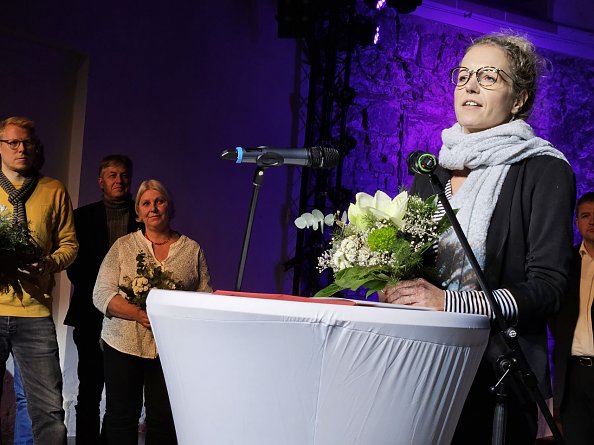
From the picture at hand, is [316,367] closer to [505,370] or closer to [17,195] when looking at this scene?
[505,370]

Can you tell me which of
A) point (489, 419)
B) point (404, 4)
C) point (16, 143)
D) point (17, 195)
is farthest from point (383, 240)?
point (404, 4)

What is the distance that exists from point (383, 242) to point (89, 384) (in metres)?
3.74

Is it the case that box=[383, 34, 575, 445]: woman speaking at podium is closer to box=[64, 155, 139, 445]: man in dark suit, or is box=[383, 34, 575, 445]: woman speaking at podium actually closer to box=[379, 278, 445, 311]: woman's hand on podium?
box=[379, 278, 445, 311]: woman's hand on podium

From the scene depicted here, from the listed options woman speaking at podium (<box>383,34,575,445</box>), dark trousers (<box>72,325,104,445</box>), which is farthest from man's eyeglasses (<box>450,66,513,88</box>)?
dark trousers (<box>72,325,104,445</box>)

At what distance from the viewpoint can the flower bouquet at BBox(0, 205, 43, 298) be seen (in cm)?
379

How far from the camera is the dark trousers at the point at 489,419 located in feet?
5.92

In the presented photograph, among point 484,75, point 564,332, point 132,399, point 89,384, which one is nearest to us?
point 484,75

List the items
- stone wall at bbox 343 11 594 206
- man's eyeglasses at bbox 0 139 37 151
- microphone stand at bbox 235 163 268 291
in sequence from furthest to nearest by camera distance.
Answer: stone wall at bbox 343 11 594 206 → man's eyeglasses at bbox 0 139 37 151 → microphone stand at bbox 235 163 268 291

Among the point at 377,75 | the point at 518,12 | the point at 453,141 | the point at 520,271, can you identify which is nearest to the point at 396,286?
the point at 520,271

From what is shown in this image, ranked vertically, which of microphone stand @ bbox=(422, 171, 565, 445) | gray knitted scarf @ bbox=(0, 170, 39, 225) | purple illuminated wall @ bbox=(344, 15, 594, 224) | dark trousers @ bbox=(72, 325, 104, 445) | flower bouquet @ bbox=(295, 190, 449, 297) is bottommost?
dark trousers @ bbox=(72, 325, 104, 445)

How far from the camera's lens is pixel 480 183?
1.93 m

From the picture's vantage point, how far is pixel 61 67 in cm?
587

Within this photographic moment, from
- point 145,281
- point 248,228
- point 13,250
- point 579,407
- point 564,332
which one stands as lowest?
point 579,407

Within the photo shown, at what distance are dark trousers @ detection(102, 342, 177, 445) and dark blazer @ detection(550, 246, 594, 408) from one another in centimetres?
199
